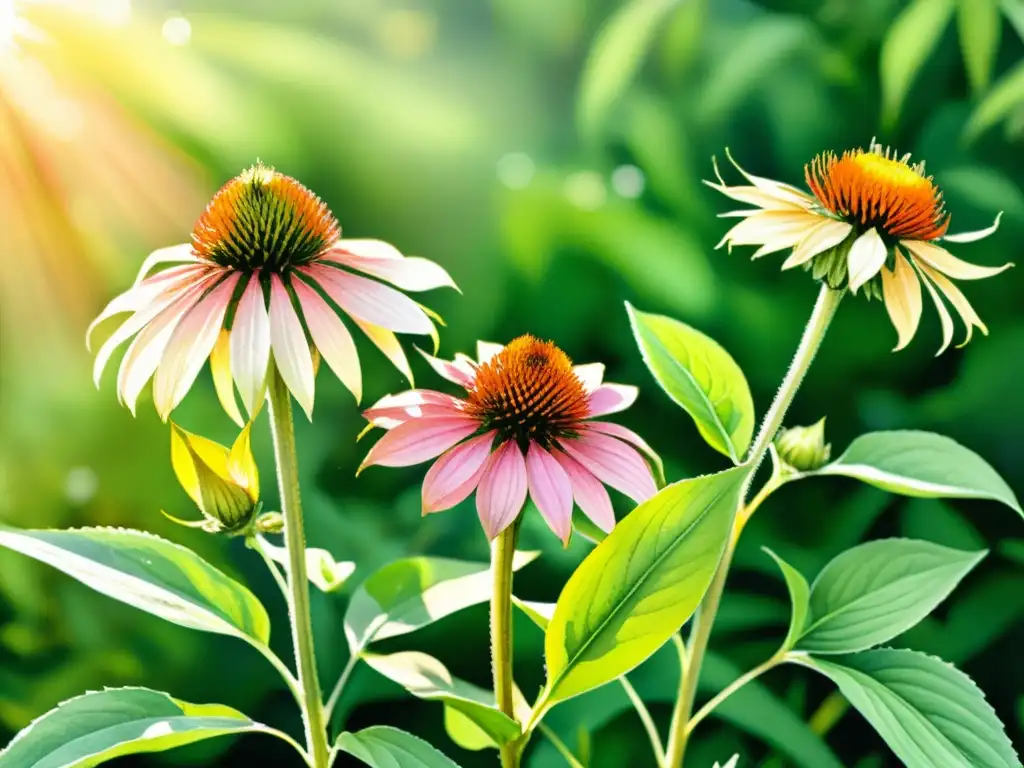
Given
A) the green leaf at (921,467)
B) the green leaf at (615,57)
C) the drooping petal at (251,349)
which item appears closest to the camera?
the drooping petal at (251,349)

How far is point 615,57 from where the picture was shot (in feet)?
2.72

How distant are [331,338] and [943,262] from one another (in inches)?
9.9

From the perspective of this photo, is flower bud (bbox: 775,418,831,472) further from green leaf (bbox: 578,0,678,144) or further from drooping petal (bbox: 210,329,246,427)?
green leaf (bbox: 578,0,678,144)

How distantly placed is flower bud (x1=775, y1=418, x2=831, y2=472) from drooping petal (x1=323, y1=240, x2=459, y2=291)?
175mm

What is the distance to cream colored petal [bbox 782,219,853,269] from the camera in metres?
0.38

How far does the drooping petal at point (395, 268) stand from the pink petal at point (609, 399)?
0.26 ft

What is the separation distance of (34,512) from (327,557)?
359 millimetres

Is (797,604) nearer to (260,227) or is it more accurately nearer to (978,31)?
(260,227)

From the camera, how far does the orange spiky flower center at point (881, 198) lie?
1.30 ft

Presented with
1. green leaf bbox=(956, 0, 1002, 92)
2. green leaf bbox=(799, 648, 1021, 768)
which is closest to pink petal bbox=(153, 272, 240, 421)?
green leaf bbox=(799, 648, 1021, 768)

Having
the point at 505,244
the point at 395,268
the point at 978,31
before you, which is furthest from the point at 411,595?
the point at 978,31

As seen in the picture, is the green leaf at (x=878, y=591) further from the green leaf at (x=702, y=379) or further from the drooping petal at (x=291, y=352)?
the drooping petal at (x=291, y=352)

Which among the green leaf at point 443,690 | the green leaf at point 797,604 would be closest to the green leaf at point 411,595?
the green leaf at point 443,690

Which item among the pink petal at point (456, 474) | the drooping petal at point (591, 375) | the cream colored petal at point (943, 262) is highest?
the drooping petal at point (591, 375)
